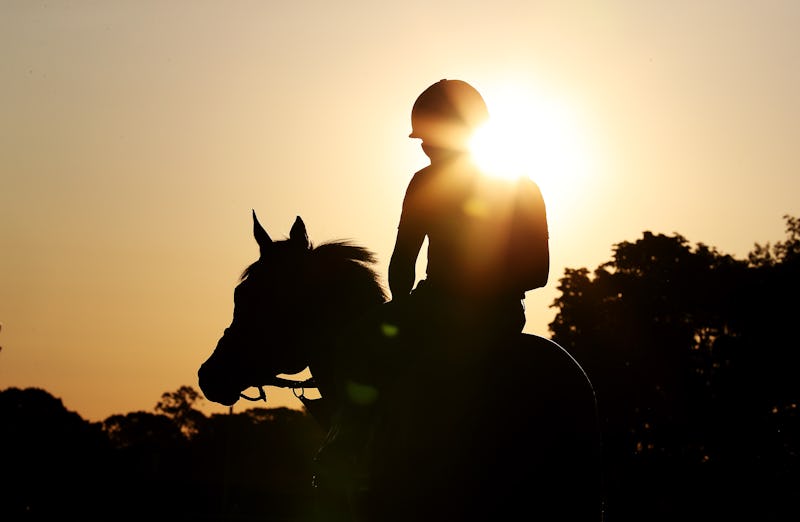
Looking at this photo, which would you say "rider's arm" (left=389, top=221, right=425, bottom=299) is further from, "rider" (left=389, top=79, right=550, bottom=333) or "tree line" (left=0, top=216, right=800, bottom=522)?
"tree line" (left=0, top=216, right=800, bottom=522)

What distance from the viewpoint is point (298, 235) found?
302 inches

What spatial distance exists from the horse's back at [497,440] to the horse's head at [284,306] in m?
1.77

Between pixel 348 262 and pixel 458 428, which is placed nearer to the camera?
pixel 458 428

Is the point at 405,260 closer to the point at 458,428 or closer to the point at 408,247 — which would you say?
the point at 408,247

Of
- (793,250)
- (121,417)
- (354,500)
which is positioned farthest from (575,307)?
(121,417)

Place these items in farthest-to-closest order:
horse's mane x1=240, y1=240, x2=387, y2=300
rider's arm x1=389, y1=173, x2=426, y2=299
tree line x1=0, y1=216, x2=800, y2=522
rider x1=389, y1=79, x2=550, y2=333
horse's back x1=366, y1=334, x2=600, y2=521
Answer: tree line x1=0, y1=216, x2=800, y2=522
horse's mane x1=240, y1=240, x2=387, y2=300
rider's arm x1=389, y1=173, x2=426, y2=299
rider x1=389, y1=79, x2=550, y2=333
horse's back x1=366, y1=334, x2=600, y2=521

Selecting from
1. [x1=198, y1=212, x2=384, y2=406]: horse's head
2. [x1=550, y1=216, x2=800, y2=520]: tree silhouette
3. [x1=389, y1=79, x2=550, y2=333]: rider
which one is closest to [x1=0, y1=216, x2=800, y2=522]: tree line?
[x1=550, y1=216, x2=800, y2=520]: tree silhouette

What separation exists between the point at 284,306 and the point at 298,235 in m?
0.55

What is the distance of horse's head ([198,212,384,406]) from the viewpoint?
7.27m

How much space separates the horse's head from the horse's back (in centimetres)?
177

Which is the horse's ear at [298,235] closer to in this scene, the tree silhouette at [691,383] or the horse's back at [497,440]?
the horse's back at [497,440]

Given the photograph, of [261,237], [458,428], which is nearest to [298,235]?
[261,237]

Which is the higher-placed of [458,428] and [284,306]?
[284,306]

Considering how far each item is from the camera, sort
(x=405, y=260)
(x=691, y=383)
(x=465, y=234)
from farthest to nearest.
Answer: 1. (x=691, y=383)
2. (x=405, y=260)
3. (x=465, y=234)
